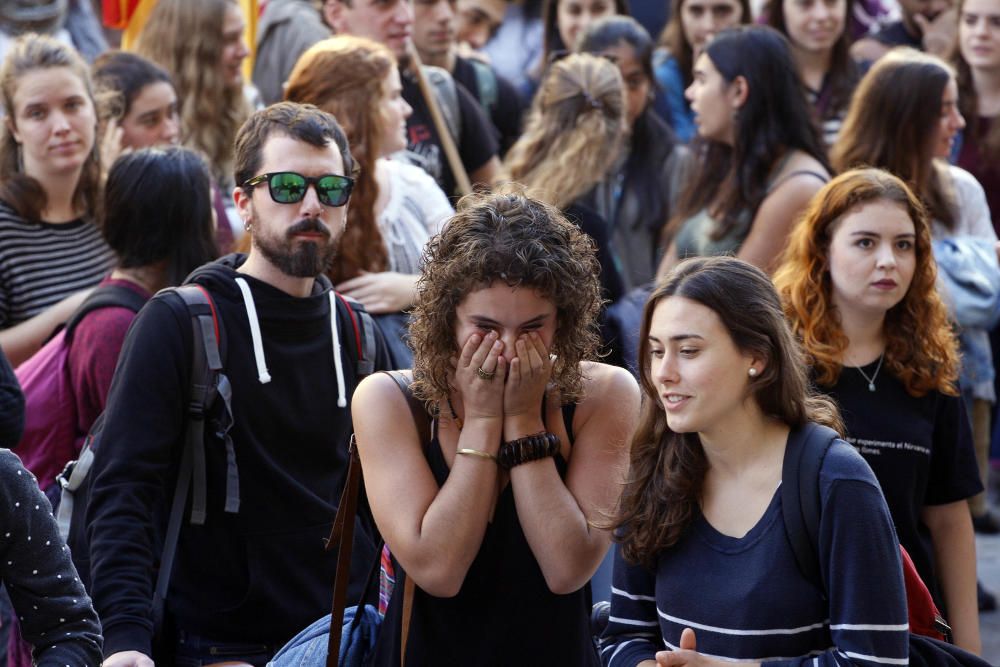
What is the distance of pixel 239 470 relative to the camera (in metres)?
3.59

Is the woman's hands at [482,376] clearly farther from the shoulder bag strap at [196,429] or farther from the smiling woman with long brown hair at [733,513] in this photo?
the shoulder bag strap at [196,429]

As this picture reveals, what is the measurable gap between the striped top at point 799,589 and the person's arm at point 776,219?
94.1 inches

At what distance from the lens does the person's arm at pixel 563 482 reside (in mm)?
2857

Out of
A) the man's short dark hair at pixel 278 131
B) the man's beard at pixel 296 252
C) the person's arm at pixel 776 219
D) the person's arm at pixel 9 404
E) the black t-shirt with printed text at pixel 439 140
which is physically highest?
the black t-shirt with printed text at pixel 439 140

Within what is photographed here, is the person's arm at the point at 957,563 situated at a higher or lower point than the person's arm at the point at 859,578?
lower

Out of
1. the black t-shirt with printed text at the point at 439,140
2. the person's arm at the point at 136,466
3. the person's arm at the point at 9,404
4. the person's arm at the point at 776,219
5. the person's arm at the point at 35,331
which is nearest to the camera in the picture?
the person's arm at the point at 136,466

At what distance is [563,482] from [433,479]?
11.1 inches

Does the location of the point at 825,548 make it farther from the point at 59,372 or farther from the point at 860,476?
the point at 59,372

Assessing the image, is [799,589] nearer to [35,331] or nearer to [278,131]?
[278,131]

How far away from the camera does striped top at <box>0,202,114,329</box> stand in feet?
16.0

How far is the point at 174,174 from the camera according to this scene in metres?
4.27

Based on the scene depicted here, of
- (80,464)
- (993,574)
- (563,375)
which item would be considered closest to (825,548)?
(563,375)

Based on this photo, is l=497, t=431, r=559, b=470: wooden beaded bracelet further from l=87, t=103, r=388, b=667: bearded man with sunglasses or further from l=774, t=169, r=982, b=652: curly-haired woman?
l=774, t=169, r=982, b=652: curly-haired woman

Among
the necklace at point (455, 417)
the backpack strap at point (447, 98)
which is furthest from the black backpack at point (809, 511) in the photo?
the backpack strap at point (447, 98)
